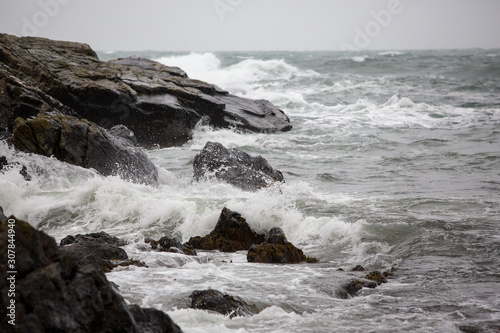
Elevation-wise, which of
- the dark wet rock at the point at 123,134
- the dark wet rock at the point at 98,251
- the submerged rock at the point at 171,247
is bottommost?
the submerged rock at the point at 171,247

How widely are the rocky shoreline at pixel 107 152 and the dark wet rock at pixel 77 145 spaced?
2cm

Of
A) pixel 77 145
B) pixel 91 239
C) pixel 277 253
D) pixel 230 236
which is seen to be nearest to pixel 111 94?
pixel 77 145

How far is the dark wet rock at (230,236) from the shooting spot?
26.5 ft

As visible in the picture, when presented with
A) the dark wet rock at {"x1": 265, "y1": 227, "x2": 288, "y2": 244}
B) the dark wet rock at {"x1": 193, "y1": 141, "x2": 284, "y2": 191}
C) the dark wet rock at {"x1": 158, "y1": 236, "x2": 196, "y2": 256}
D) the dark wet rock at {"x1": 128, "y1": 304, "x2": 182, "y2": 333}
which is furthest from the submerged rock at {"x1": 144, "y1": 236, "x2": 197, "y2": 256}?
the dark wet rock at {"x1": 193, "y1": 141, "x2": 284, "y2": 191}

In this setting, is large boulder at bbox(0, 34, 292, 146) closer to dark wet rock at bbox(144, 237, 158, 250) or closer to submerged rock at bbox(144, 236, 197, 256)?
dark wet rock at bbox(144, 237, 158, 250)

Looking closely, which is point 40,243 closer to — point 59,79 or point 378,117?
point 59,79

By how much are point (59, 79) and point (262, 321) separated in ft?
40.1

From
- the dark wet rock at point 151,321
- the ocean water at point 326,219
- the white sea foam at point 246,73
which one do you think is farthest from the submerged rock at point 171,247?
the white sea foam at point 246,73

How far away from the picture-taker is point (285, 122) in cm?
2066

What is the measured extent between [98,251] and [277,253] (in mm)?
2446

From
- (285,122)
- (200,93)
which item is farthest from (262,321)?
(285,122)

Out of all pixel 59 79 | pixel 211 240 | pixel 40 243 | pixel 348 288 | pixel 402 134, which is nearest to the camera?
pixel 40 243

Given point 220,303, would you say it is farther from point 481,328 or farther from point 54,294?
point 481,328

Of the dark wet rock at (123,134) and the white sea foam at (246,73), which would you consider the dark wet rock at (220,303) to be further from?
the white sea foam at (246,73)
